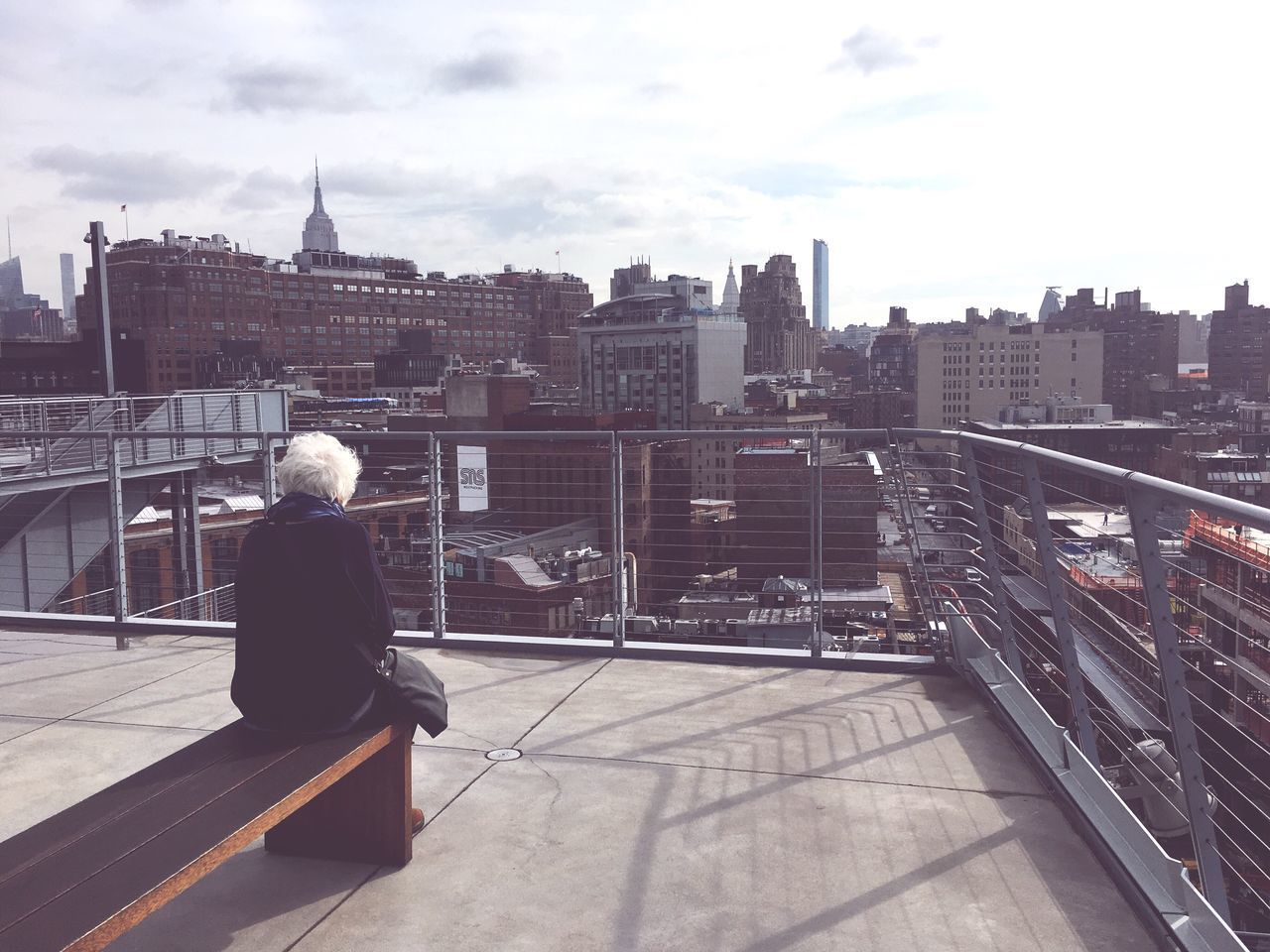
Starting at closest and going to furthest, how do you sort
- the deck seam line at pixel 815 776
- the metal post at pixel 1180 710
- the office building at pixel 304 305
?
the metal post at pixel 1180 710, the deck seam line at pixel 815 776, the office building at pixel 304 305

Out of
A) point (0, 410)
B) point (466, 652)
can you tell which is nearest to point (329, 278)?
point (0, 410)

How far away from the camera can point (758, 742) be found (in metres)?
4.32

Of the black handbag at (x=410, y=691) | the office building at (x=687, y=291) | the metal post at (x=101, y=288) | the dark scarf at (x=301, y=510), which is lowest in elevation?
the black handbag at (x=410, y=691)

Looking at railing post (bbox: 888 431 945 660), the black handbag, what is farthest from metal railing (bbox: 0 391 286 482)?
the black handbag

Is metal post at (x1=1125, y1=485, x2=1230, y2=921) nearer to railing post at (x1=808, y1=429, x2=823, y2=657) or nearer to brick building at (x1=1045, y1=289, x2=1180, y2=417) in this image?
railing post at (x1=808, y1=429, x2=823, y2=657)

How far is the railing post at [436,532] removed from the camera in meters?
5.75

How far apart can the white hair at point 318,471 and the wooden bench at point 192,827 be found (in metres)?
0.75

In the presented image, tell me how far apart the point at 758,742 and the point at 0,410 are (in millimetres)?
22230

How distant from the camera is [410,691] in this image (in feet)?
10.4

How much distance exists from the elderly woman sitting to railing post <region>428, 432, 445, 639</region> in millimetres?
2506

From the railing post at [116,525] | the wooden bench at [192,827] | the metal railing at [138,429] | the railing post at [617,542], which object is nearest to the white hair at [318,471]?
the wooden bench at [192,827]

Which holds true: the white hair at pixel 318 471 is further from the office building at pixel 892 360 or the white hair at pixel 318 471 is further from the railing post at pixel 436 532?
the office building at pixel 892 360

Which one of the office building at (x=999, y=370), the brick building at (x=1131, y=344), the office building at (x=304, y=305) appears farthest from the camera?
the brick building at (x=1131, y=344)

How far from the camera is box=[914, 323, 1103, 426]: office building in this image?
384 feet
